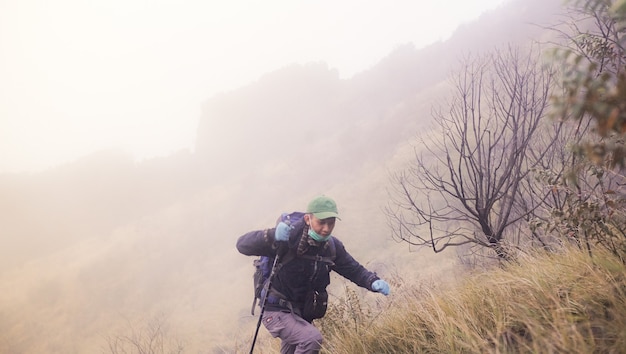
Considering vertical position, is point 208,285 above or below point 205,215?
below

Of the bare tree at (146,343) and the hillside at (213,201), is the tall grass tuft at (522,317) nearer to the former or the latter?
the bare tree at (146,343)

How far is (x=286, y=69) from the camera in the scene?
5944 centimetres

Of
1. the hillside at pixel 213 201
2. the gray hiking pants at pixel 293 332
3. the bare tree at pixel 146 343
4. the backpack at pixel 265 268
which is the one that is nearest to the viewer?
the gray hiking pants at pixel 293 332

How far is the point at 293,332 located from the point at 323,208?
1.19 metres

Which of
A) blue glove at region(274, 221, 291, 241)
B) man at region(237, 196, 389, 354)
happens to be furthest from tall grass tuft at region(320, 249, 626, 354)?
blue glove at region(274, 221, 291, 241)

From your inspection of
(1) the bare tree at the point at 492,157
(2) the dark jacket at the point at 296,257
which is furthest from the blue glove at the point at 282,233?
(1) the bare tree at the point at 492,157

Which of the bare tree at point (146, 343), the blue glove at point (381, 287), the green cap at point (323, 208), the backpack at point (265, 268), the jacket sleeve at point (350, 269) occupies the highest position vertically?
the green cap at point (323, 208)

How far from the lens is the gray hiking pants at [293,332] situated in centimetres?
338

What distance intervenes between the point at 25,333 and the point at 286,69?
46.0 meters

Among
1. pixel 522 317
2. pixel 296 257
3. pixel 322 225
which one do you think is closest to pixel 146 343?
pixel 296 257

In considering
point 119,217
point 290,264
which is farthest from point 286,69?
point 290,264

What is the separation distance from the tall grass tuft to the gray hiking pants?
15 centimetres

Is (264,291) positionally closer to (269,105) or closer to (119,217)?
(119,217)

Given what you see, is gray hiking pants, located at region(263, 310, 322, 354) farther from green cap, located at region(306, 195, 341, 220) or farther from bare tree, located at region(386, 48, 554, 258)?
bare tree, located at region(386, 48, 554, 258)
